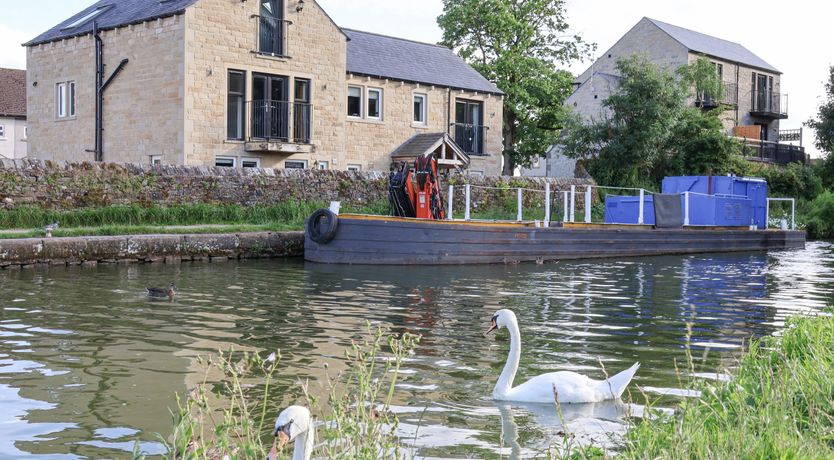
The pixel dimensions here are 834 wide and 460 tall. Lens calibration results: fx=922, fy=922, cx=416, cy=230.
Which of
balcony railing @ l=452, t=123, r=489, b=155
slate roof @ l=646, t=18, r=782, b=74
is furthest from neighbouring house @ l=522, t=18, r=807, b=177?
balcony railing @ l=452, t=123, r=489, b=155

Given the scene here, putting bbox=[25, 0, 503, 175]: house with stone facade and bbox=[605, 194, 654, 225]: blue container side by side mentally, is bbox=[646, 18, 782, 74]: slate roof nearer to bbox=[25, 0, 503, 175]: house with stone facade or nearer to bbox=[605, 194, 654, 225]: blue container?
bbox=[25, 0, 503, 175]: house with stone facade

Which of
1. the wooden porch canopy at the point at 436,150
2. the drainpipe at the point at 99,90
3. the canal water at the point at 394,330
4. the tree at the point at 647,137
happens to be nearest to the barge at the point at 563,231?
the canal water at the point at 394,330

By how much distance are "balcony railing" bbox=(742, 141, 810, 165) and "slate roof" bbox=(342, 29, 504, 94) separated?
15043 mm

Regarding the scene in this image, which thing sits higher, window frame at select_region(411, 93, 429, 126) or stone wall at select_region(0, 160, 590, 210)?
window frame at select_region(411, 93, 429, 126)

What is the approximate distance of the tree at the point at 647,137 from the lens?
109 feet

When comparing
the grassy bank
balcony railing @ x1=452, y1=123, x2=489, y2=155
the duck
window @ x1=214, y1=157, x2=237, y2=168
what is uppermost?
balcony railing @ x1=452, y1=123, x2=489, y2=155

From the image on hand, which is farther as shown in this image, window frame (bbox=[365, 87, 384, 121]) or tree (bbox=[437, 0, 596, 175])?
tree (bbox=[437, 0, 596, 175])

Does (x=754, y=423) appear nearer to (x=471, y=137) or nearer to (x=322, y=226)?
(x=322, y=226)

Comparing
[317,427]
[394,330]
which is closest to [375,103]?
[394,330]

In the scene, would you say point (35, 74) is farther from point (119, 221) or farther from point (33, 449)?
point (33, 449)

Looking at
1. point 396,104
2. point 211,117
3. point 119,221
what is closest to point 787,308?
point 119,221

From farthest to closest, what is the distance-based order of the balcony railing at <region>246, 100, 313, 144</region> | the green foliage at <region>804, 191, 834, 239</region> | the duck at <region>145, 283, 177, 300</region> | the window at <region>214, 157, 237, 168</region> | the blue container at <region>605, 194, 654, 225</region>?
the green foliage at <region>804, 191, 834, 239</region> → the balcony railing at <region>246, 100, 313, 144</region> → the window at <region>214, 157, 237, 168</region> → the blue container at <region>605, 194, 654, 225</region> → the duck at <region>145, 283, 177, 300</region>

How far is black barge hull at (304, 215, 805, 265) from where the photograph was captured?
1936 cm

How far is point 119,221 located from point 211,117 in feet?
21.2
